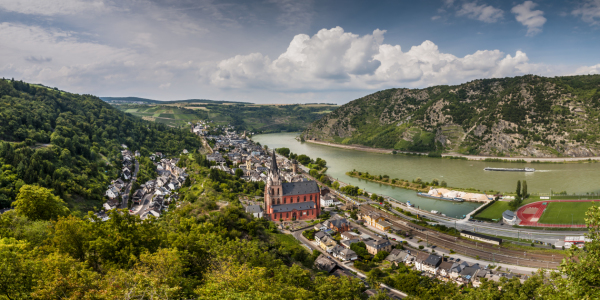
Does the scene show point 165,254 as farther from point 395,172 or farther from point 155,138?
point 155,138

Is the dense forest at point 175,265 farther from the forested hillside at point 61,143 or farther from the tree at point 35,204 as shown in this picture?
the forested hillside at point 61,143

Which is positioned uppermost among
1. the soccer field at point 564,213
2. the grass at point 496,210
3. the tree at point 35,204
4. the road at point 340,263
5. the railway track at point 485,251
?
the tree at point 35,204

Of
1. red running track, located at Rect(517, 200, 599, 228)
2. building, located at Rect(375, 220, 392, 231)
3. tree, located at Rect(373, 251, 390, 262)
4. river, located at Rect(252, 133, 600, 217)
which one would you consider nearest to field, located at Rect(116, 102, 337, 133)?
river, located at Rect(252, 133, 600, 217)

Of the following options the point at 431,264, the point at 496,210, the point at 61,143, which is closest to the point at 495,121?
the point at 496,210

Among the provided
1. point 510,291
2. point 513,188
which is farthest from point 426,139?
point 510,291

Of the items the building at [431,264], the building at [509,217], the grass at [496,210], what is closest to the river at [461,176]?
the grass at [496,210]

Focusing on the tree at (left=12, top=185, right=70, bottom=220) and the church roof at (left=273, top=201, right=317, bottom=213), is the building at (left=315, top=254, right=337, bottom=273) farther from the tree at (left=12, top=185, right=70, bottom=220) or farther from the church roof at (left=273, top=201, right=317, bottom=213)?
the tree at (left=12, top=185, right=70, bottom=220)
